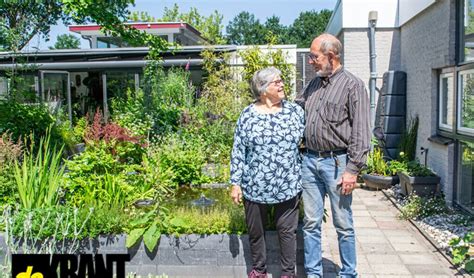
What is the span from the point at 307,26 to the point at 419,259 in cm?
4750

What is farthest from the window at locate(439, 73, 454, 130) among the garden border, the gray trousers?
Answer: the gray trousers

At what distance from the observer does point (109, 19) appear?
736cm

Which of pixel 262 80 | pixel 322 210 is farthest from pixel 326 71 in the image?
pixel 322 210

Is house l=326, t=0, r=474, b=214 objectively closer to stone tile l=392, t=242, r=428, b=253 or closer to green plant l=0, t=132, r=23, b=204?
stone tile l=392, t=242, r=428, b=253

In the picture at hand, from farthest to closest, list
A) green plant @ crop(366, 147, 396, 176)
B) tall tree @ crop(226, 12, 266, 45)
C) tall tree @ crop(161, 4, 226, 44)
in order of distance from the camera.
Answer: tall tree @ crop(226, 12, 266, 45) < tall tree @ crop(161, 4, 226, 44) < green plant @ crop(366, 147, 396, 176)

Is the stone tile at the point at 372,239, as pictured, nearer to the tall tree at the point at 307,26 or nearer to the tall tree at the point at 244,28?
the tall tree at the point at 307,26

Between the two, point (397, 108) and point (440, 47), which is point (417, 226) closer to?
point (440, 47)

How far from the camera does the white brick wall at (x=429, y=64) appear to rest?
19.7ft

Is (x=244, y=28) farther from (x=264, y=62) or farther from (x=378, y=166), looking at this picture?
(x=378, y=166)

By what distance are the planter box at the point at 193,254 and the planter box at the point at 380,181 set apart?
3741 millimetres

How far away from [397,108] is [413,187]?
2453mm

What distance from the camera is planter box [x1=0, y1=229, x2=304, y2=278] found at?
12.8ft

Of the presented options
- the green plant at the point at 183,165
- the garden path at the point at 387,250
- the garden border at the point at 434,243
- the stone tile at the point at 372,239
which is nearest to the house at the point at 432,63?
the garden border at the point at 434,243

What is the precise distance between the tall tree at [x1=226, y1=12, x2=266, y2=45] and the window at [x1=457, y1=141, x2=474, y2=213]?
47000 mm
